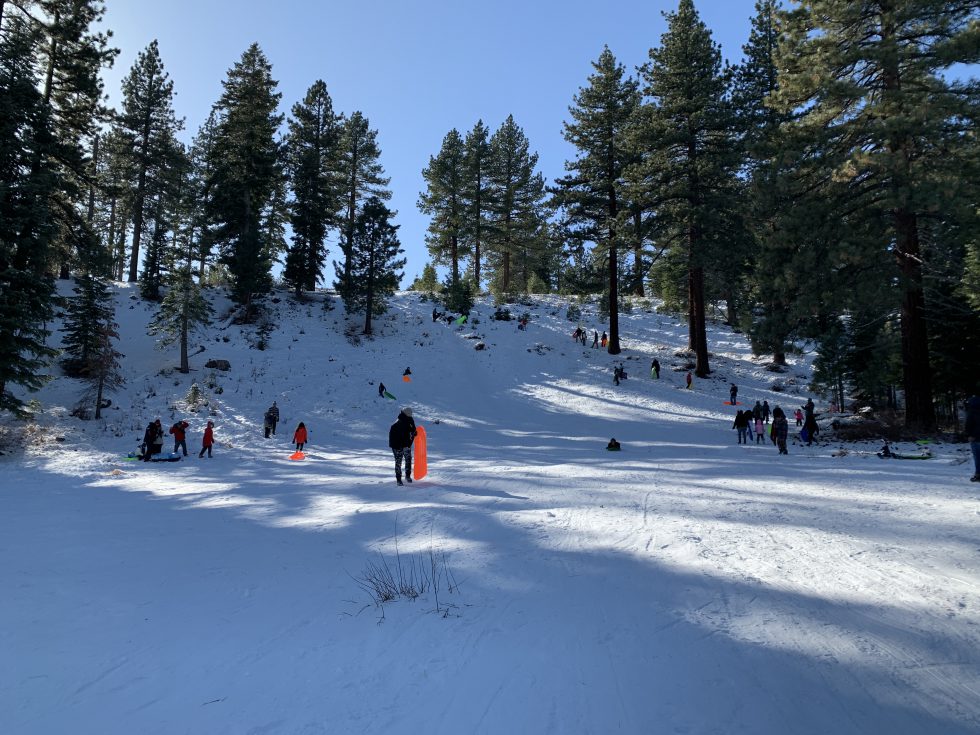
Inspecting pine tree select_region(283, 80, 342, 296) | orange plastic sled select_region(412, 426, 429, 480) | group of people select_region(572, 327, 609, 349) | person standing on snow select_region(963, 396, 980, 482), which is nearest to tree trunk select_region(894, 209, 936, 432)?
person standing on snow select_region(963, 396, 980, 482)

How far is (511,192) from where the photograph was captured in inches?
1909

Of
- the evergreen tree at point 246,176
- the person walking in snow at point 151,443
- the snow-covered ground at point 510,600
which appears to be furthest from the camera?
the evergreen tree at point 246,176

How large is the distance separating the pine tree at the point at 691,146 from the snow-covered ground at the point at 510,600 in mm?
15341

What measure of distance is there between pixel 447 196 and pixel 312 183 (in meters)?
13.1

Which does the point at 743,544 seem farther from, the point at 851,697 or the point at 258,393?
the point at 258,393

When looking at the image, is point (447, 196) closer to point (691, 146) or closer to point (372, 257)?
point (372, 257)

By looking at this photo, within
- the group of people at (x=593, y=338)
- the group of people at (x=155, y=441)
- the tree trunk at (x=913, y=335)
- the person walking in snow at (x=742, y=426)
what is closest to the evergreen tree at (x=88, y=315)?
the group of people at (x=155, y=441)

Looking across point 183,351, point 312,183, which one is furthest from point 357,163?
point 183,351

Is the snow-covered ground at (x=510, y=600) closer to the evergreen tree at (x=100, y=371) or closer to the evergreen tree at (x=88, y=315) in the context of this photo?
the evergreen tree at (x=100, y=371)

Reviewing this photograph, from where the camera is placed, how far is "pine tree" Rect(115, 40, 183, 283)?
120 feet

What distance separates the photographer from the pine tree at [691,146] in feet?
81.8

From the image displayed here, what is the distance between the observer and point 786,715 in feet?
10.3

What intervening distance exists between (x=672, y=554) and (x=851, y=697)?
256 centimetres

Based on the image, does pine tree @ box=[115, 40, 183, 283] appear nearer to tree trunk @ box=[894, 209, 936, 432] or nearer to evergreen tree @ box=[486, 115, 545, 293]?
evergreen tree @ box=[486, 115, 545, 293]
